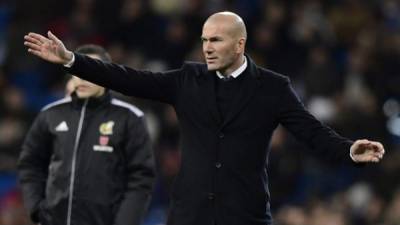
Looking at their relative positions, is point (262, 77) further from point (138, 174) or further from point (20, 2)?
point (20, 2)

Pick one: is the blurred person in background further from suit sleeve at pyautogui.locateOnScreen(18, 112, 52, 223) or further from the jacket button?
the jacket button

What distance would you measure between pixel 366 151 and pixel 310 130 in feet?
1.13

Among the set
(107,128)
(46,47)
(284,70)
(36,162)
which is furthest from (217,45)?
(284,70)

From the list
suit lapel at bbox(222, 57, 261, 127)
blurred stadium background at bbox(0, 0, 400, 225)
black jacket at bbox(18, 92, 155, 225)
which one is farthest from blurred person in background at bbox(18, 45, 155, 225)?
blurred stadium background at bbox(0, 0, 400, 225)

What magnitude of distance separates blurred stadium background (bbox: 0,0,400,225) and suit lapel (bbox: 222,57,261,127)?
4.30m

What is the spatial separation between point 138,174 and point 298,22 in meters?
6.47

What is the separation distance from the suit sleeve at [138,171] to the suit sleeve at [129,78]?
69 centimetres

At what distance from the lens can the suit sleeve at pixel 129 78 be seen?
580 centimetres

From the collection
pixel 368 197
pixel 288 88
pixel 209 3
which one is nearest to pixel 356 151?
pixel 288 88

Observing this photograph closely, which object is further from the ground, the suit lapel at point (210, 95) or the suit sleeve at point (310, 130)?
the suit lapel at point (210, 95)

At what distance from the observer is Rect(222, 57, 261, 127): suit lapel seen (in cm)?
603

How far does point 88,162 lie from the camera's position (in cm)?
672

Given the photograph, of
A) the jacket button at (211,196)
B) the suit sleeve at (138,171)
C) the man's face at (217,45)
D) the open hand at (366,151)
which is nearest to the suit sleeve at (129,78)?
the man's face at (217,45)

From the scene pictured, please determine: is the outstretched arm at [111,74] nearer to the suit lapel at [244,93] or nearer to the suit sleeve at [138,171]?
the suit lapel at [244,93]
